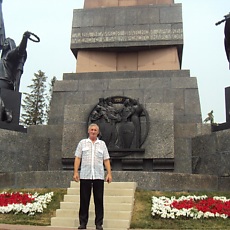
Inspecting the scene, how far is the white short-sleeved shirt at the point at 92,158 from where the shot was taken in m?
6.16

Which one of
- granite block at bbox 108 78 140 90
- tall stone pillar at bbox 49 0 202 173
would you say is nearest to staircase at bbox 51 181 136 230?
tall stone pillar at bbox 49 0 202 173

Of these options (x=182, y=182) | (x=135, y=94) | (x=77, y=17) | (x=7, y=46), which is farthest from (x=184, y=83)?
(x=7, y=46)

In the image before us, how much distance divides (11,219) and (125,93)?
750 cm

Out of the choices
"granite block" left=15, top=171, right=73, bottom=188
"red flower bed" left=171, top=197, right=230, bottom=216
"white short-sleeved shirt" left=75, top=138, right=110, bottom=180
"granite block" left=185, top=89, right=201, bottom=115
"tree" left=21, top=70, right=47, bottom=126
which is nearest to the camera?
"white short-sleeved shirt" left=75, top=138, right=110, bottom=180

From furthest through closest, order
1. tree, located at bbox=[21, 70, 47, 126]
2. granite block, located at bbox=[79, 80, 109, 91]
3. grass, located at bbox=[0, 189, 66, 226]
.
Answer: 1. tree, located at bbox=[21, 70, 47, 126]
2. granite block, located at bbox=[79, 80, 109, 91]
3. grass, located at bbox=[0, 189, 66, 226]

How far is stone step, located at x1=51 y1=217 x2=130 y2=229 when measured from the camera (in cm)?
716

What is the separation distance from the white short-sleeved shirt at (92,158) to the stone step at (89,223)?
136 cm

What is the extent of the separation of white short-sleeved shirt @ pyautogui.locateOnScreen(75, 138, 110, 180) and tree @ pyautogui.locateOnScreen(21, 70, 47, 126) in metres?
32.2

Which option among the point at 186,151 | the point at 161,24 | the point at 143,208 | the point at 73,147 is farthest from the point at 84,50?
the point at 143,208

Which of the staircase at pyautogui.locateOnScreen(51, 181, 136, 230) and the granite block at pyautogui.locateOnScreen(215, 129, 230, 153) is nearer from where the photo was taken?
the staircase at pyautogui.locateOnScreen(51, 181, 136, 230)

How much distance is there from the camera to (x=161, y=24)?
16.1 meters

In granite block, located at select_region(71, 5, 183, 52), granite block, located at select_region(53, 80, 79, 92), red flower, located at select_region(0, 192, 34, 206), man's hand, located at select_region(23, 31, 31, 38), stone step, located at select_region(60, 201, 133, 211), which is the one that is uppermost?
granite block, located at select_region(71, 5, 183, 52)

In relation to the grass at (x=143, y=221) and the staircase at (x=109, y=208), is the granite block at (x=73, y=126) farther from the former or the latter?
the grass at (x=143, y=221)

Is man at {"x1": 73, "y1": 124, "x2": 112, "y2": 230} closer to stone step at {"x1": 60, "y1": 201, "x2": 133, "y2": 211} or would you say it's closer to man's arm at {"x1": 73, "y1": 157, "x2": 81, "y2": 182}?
man's arm at {"x1": 73, "y1": 157, "x2": 81, "y2": 182}
